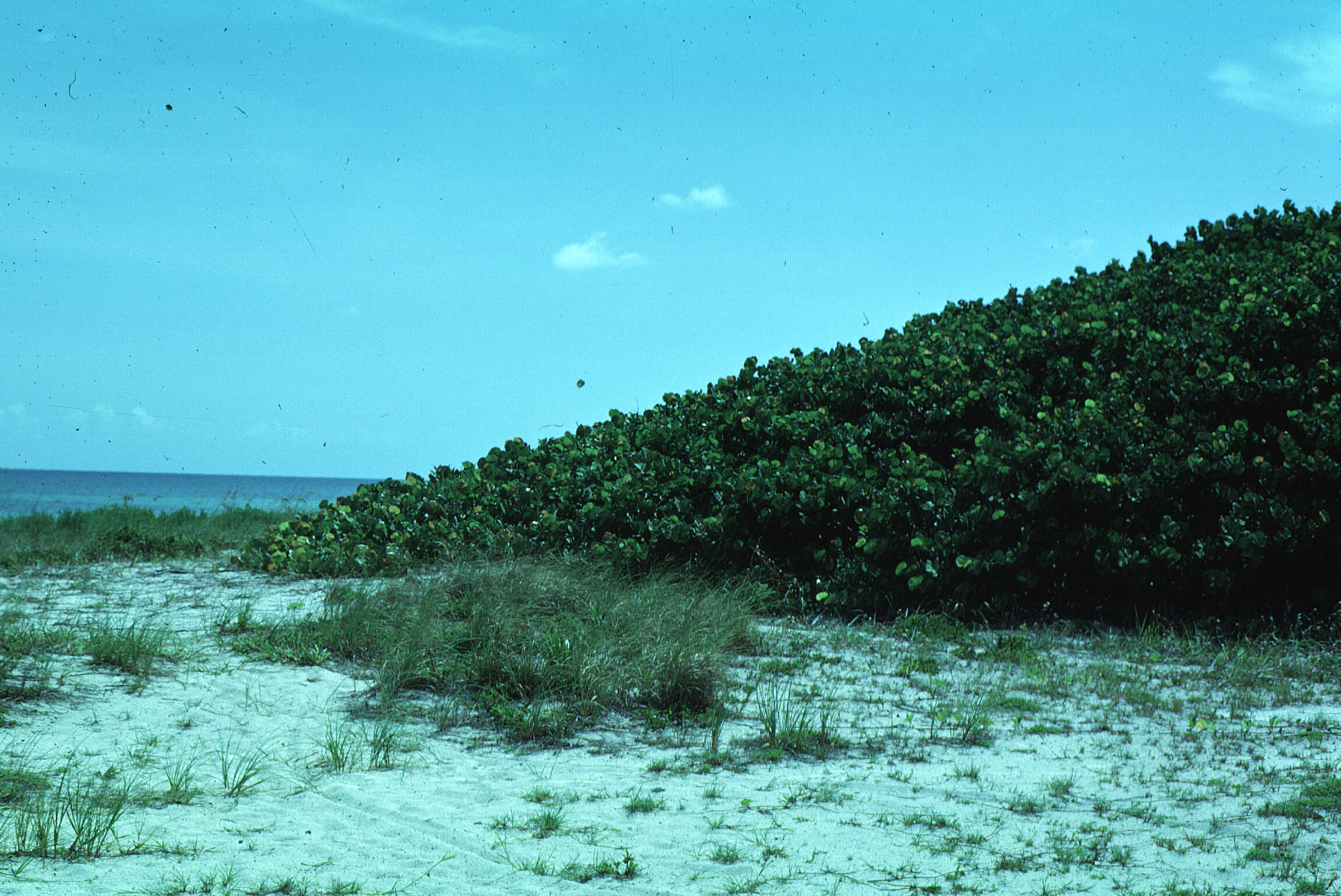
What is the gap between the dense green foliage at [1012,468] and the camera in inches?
306

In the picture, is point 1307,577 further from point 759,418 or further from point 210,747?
point 210,747

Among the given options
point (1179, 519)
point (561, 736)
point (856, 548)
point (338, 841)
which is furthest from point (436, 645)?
point (1179, 519)

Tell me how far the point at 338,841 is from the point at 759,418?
6911 millimetres

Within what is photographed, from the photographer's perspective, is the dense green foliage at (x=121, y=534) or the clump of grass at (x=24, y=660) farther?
the dense green foliage at (x=121, y=534)

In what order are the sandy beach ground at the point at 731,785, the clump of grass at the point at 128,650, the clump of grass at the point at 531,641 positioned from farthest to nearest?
the clump of grass at the point at 128,650, the clump of grass at the point at 531,641, the sandy beach ground at the point at 731,785

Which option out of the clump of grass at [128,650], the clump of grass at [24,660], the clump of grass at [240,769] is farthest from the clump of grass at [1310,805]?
the clump of grass at [24,660]

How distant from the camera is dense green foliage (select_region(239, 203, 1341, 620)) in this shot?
7777 millimetres

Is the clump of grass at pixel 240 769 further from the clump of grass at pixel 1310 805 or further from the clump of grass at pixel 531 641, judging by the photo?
the clump of grass at pixel 1310 805

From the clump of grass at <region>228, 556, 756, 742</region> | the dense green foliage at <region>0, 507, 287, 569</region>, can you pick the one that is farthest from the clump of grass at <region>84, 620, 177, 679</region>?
the dense green foliage at <region>0, 507, 287, 569</region>

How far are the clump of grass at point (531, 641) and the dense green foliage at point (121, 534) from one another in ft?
16.6

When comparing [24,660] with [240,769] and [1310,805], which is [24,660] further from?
[1310,805]

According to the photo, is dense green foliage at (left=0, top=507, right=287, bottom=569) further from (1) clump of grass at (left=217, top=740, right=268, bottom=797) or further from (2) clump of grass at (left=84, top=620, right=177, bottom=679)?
(1) clump of grass at (left=217, top=740, right=268, bottom=797)

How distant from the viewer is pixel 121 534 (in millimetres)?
11875

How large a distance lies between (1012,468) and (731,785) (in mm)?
4675
